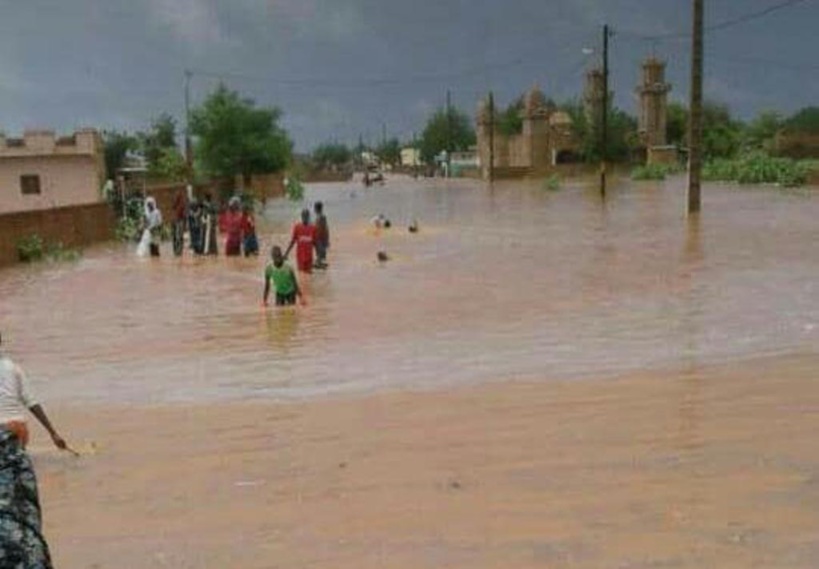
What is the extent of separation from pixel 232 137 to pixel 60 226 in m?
26.0

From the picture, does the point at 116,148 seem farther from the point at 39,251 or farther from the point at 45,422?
the point at 45,422

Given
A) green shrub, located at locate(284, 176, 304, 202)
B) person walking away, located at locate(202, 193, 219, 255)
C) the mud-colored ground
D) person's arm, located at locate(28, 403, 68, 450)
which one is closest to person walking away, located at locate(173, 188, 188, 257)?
person walking away, located at locate(202, 193, 219, 255)

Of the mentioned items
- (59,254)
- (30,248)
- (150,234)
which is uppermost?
(150,234)

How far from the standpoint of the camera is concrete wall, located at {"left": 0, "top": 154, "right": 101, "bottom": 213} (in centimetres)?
4550

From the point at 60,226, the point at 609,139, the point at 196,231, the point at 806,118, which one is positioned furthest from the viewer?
the point at 806,118

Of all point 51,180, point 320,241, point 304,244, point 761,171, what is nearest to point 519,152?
point 761,171

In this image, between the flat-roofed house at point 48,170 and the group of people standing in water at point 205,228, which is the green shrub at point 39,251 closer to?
the group of people standing in water at point 205,228

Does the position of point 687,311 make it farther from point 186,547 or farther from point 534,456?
point 186,547

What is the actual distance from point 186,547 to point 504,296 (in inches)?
518

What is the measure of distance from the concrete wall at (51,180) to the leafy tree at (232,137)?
33.4 feet

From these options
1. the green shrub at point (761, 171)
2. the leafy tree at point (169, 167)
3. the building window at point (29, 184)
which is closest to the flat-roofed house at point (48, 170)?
the building window at point (29, 184)

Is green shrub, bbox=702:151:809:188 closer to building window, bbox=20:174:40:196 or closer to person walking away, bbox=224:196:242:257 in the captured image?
building window, bbox=20:174:40:196

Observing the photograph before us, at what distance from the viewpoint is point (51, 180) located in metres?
46.8

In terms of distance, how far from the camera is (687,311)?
16.3 m
